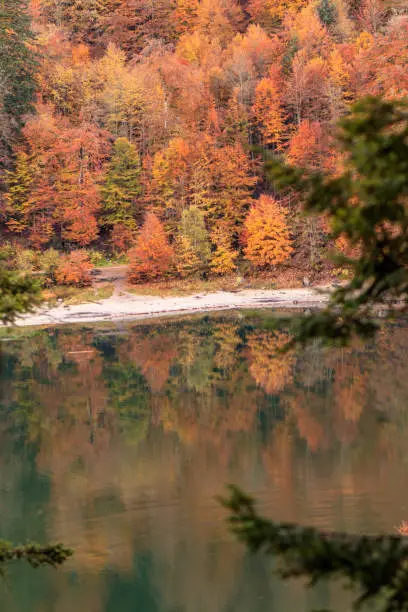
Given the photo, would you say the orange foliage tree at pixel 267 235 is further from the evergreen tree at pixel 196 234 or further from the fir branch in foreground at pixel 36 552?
the fir branch in foreground at pixel 36 552

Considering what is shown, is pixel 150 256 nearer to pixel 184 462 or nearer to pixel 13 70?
pixel 13 70

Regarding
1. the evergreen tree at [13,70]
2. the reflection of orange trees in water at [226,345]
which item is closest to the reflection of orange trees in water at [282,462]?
the reflection of orange trees in water at [226,345]

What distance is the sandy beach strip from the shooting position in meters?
36.7

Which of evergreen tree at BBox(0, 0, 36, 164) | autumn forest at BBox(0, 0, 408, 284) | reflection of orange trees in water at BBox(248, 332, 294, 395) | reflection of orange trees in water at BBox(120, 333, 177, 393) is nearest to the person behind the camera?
reflection of orange trees in water at BBox(248, 332, 294, 395)

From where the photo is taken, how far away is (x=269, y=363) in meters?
26.5

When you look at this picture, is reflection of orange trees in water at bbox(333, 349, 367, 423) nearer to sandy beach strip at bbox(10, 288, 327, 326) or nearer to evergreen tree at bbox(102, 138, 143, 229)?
sandy beach strip at bbox(10, 288, 327, 326)

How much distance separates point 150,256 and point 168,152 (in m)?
9.01

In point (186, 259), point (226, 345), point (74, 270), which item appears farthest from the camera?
point (186, 259)

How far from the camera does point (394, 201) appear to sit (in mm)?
3900

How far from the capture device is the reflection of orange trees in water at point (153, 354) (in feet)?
83.5

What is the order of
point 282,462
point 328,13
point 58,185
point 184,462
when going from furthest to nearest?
1. point 328,13
2. point 58,185
3. point 184,462
4. point 282,462

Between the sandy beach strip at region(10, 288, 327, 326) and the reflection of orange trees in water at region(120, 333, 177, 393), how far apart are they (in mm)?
5294

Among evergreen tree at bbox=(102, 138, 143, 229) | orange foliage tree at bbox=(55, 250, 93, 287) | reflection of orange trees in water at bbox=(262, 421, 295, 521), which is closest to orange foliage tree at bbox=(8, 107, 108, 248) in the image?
evergreen tree at bbox=(102, 138, 143, 229)

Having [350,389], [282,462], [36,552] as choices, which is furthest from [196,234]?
[36,552]
